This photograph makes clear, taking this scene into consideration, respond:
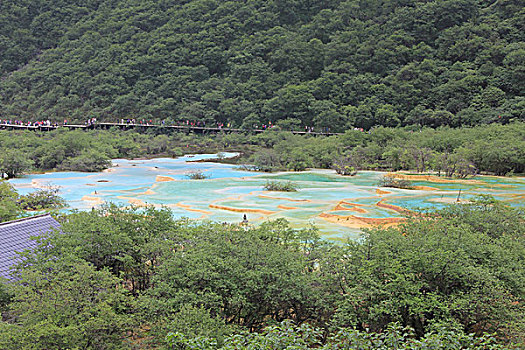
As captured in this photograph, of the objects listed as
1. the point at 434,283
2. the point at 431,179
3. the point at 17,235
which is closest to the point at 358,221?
the point at 434,283

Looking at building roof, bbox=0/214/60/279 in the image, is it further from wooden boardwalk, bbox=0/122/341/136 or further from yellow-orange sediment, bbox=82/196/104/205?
wooden boardwalk, bbox=0/122/341/136

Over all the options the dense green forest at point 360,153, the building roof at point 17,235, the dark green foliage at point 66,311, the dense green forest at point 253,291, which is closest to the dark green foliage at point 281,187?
the dense green forest at point 360,153

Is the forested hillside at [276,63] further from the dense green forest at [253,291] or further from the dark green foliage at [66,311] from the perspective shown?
the dark green foliage at [66,311]

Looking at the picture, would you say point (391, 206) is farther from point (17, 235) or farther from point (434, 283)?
point (17, 235)

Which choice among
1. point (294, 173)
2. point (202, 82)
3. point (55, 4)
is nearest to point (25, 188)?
point (294, 173)

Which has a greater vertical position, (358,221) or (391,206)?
(391,206)

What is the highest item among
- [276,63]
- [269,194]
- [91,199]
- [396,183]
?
[276,63]

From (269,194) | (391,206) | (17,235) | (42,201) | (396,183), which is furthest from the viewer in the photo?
(396,183)

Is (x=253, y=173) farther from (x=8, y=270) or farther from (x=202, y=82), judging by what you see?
(x=202, y=82)
